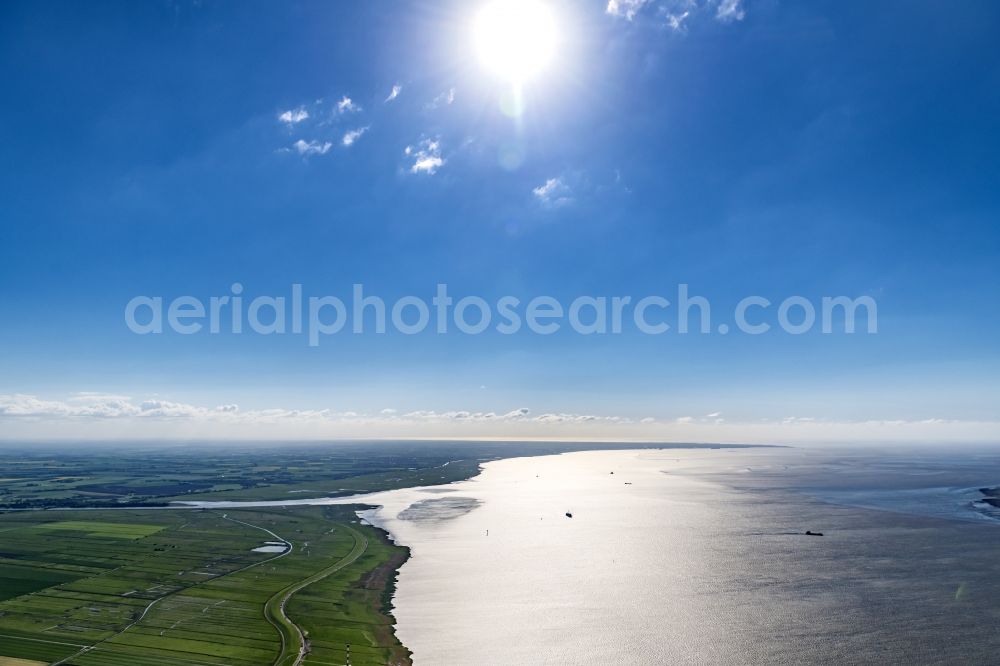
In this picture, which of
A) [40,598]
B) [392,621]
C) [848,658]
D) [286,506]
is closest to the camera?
[848,658]

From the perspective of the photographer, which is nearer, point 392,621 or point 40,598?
point 392,621

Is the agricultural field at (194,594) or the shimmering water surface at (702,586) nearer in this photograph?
the agricultural field at (194,594)

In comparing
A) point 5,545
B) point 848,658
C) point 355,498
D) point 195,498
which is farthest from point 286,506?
point 848,658

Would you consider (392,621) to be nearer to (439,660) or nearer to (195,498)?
(439,660)

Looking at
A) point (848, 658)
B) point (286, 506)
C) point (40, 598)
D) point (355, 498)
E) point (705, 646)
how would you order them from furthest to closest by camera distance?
point (355, 498) → point (286, 506) → point (40, 598) → point (705, 646) → point (848, 658)

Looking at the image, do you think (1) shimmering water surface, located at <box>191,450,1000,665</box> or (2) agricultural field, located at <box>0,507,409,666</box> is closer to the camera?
(2) agricultural field, located at <box>0,507,409,666</box>
